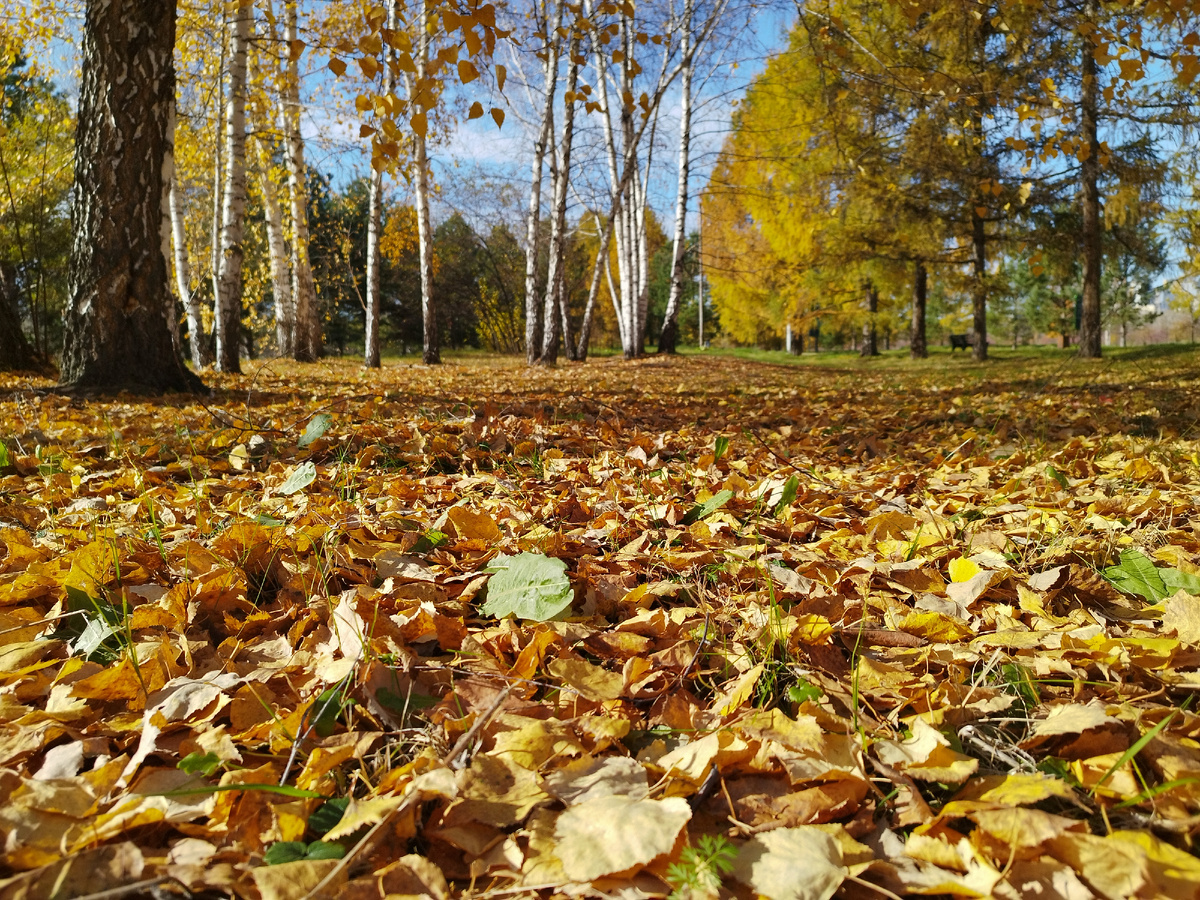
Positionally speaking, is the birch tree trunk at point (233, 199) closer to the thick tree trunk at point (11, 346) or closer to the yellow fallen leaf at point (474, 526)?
the thick tree trunk at point (11, 346)

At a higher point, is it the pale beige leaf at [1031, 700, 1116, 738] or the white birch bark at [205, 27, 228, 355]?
the white birch bark at [205, 27, 228, 355]

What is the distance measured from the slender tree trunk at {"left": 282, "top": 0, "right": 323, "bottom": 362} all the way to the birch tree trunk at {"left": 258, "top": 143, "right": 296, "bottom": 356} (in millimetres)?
163

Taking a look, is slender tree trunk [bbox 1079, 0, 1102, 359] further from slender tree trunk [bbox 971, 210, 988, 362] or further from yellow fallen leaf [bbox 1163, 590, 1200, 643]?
yellow fallen leaf [bbox 1163, 590, 1200, 643]

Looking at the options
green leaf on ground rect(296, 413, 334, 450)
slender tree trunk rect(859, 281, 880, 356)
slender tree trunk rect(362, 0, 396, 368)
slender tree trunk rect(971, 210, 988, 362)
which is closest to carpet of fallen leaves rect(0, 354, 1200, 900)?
green leaf on ground rect(296, 413, 334, 450)

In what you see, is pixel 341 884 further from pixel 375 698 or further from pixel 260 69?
pixel 260 69

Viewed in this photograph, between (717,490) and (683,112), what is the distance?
13957mm

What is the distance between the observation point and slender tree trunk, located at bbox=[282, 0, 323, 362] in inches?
350

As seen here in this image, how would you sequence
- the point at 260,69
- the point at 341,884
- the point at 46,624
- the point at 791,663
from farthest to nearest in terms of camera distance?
1. the point at 260,69
2. the point at 46,624
3. the point at 791,663
4. the point at 341,884

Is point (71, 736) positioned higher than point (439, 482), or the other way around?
point (439, 482)

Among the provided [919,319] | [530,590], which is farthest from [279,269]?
[919,319]

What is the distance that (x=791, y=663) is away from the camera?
1085mm

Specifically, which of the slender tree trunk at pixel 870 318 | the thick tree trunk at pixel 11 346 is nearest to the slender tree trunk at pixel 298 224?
the thick tree trunk at pixel 11 346

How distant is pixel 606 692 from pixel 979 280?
15.1 metres

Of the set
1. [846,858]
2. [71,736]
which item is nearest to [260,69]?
[71,736]
